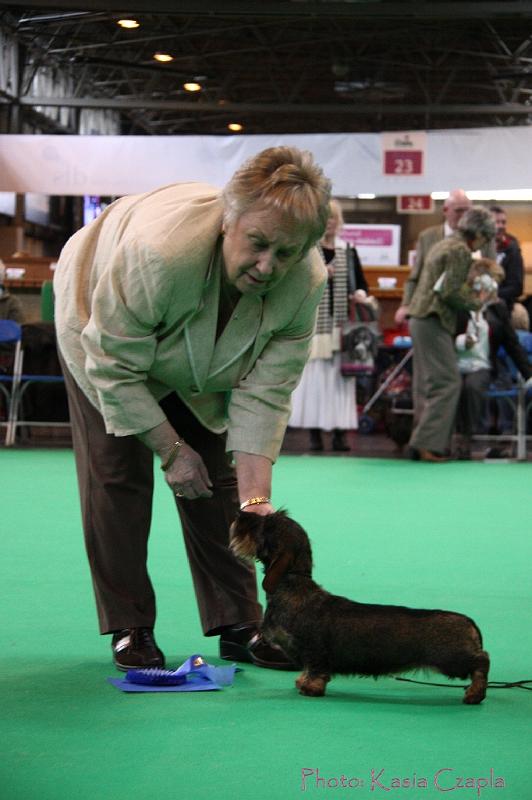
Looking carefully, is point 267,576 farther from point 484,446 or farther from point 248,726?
point 484,446

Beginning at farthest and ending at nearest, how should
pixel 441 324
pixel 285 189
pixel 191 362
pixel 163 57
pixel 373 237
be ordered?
pixel 163 57 → pixel 373 237 → pixel 441 324 → pixel 191 362 → pixel 285 189

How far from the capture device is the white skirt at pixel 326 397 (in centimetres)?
907

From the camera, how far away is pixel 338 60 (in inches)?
864

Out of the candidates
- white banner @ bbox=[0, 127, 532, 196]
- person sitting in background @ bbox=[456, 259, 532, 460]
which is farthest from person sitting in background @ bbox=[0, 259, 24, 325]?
person sitting in background @ bbox=[456, 259, 532, 460]

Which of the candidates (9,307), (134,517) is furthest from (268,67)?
(134,517)

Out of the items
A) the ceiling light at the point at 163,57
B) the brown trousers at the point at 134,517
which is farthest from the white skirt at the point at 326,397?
the ceiling light at the point at 163,57

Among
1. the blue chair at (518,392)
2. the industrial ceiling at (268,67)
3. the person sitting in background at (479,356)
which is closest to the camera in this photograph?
the person sitting in background at (479,356)

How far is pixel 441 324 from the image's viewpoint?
8.41 meters

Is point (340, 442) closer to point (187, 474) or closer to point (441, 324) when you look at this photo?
point (441, 324)

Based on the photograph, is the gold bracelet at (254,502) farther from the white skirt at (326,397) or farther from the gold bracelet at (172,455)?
the white skirt at (326,397)

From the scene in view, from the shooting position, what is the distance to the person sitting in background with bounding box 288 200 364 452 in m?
8.70

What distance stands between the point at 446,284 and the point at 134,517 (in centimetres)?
541

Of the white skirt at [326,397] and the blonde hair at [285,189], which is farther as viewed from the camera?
the white skirt at [326,397]

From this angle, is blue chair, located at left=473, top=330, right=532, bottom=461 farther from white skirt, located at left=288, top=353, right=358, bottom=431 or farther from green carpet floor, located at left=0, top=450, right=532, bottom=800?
green carpet floor, located at left=0, top=450, right=532, bottom=800
